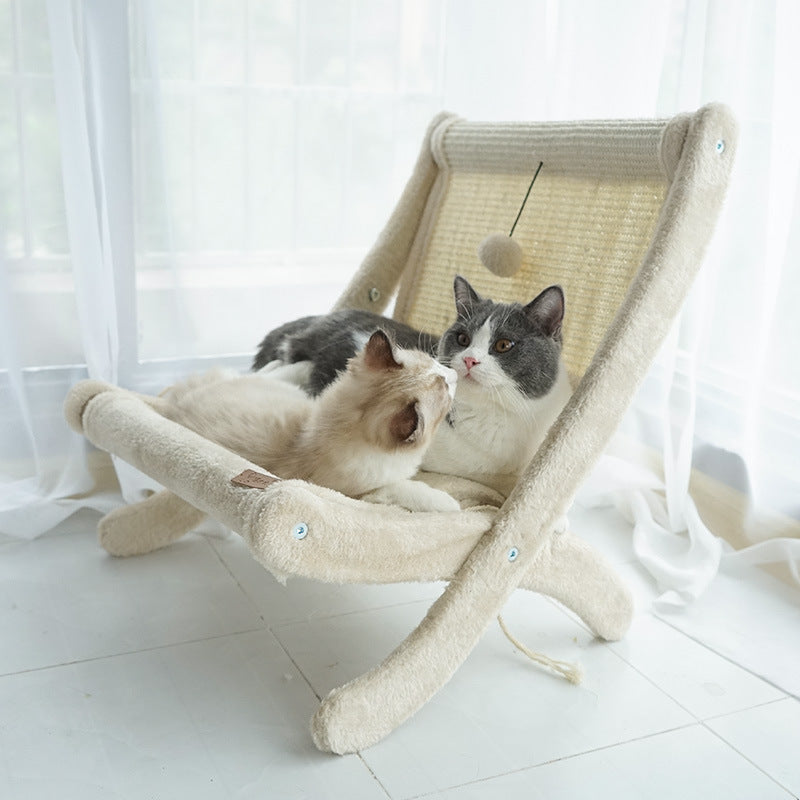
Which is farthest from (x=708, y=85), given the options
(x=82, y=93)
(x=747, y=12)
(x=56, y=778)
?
(x=56, y=778)

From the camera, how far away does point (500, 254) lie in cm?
175

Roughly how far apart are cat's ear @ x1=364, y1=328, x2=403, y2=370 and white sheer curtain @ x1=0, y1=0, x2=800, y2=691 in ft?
2.94

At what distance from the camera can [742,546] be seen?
6.99 feet

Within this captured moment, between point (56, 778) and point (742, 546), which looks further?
point (742, 546)

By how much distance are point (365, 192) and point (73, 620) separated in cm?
129

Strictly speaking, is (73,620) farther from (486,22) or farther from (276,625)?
(486,22)

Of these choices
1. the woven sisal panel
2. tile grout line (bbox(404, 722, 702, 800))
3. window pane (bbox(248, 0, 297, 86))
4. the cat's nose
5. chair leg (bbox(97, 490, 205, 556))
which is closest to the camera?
tile grout line (bbox(404, 722, 702, 800))

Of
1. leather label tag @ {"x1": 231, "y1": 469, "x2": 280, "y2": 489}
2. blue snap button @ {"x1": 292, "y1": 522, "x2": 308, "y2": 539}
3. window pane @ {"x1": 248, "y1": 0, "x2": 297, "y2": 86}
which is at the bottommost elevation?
blue snap button @ {"x1": 292, "y1": 522, "x2": 308, "y2": 539}

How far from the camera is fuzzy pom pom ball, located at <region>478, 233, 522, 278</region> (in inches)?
69.1

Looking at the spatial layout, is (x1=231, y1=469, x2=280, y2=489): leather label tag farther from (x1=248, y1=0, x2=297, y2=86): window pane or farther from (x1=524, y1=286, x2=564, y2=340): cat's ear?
(x1=248, y1=0, x2=297, y2=86): window pane

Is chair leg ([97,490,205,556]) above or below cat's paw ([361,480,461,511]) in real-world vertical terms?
below

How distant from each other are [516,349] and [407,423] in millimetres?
311

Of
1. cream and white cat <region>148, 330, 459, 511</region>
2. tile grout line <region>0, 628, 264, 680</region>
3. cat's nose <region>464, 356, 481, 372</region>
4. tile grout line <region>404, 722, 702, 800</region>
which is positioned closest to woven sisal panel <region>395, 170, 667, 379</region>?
cat's nose <region>464, 356, 481, 372</region>

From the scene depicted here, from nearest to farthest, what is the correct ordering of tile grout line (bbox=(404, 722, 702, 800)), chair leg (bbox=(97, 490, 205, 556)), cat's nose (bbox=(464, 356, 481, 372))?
tile grout line (bbox=(404, 722, 702, 800)) < cat's nose (bbox=(464, 356, 481, 372)) < chair leg (bbox=(97, 490, 205, 556))
